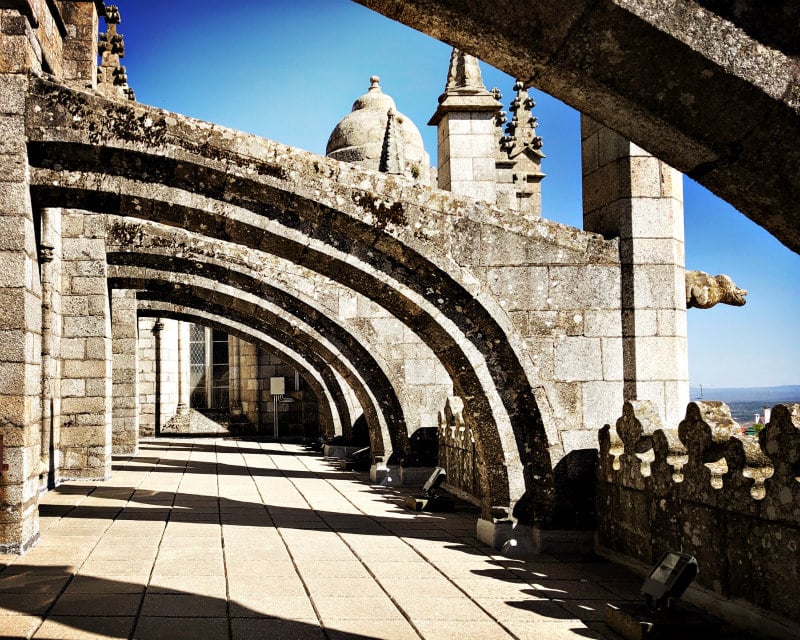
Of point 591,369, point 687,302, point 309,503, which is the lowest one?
point 309,503

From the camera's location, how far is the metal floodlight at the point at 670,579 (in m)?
3.61

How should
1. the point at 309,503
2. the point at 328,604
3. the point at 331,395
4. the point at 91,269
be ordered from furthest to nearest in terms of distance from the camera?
the point at 331,395 → the point at 91,269 → the point at 309,503 → the point at 328,604

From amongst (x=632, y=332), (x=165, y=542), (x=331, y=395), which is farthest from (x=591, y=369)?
(x=331, y=395)

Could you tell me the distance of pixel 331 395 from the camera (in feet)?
45.6

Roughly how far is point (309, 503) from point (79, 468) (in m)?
3.05

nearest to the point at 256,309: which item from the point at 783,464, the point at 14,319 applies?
the point at 14,319

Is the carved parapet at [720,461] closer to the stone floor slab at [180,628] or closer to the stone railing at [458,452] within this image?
A: the stone floor slab at [180,628]

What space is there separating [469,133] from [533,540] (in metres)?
4.43

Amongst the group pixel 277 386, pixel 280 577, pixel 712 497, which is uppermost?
pixel 277 386

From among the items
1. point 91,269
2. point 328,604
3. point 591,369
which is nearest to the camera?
point 328,604

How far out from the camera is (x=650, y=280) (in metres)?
5.74

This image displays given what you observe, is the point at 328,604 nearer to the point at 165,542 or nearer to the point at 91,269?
the point at 165,542

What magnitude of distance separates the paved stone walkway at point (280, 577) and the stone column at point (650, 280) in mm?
1258

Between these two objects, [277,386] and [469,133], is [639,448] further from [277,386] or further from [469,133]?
[277,386]
